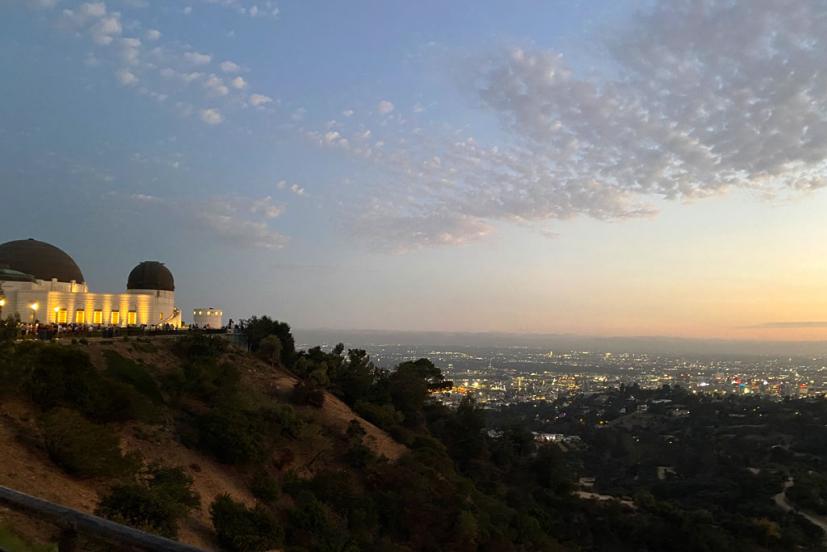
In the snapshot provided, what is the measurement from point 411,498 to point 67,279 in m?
32.3

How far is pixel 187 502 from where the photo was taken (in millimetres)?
12664

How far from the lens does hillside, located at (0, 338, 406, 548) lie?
37.3ft

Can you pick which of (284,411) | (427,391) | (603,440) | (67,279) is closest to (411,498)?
(284,411)

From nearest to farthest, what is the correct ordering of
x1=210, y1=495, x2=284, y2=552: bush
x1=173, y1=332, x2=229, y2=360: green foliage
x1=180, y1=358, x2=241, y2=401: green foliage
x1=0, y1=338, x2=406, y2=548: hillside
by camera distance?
x1=0, y1=338, x2=406, y2=548: hillside → x1=210, y1=495, x2=284, y2=552: bush → x1=180, y1=358, x2=241, y2=401: green foliage → x1=173, y1=332, x2=229, y2=360: green foliage

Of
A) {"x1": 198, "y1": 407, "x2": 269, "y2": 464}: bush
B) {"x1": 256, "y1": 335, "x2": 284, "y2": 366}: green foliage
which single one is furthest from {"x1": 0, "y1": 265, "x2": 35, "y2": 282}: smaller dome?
{"x1": 198, "y1": 407, "x2": 269, "y2": 464}: bush

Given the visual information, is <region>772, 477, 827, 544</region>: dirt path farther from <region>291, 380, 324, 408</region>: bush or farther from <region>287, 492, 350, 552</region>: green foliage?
<region>287, 492, 350, 552</region>: green foliage

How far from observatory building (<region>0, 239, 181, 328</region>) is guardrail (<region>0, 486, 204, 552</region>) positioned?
114 ft

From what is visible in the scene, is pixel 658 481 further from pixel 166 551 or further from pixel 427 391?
pixel 166 551

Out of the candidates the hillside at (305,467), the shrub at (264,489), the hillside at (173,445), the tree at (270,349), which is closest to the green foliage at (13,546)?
the hillside at (305,467)

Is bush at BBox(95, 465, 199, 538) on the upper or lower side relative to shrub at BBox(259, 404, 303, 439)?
upper

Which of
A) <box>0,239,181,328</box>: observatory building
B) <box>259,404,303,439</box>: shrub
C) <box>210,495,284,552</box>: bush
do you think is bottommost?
<box>210,495,284,552</box>: bush

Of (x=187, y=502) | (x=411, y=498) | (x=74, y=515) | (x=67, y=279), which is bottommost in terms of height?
(x=411, y=498)

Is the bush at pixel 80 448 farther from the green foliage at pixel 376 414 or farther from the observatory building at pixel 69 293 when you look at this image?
the observatory building at pixel 69 293

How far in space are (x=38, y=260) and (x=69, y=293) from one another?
4220mm
